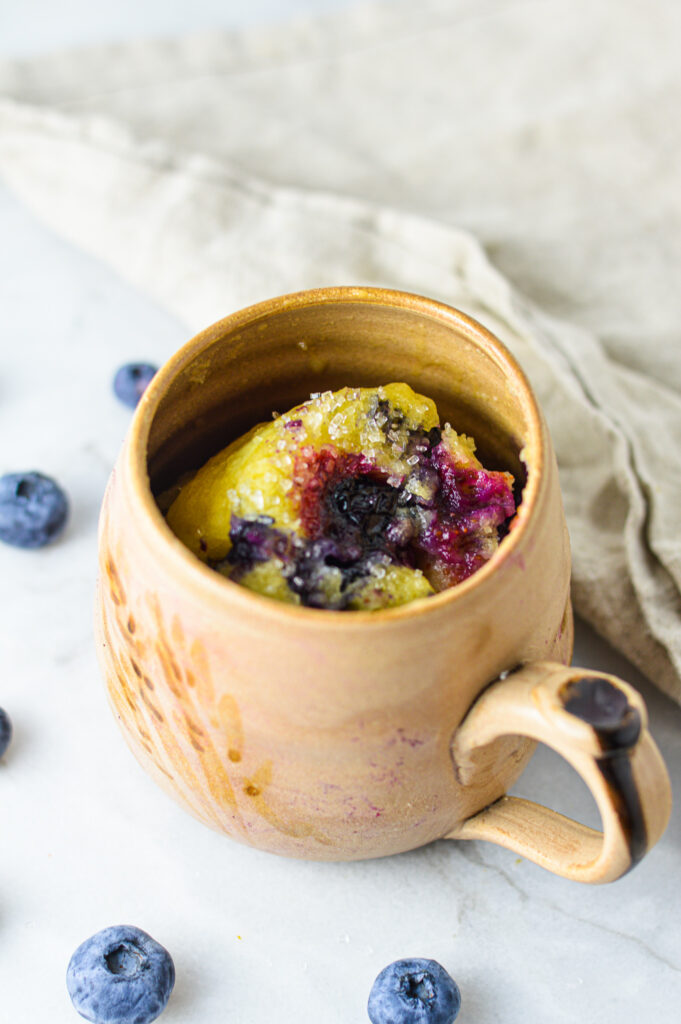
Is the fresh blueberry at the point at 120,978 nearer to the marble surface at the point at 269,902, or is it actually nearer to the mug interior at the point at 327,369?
the marble surface at the point at 269,902

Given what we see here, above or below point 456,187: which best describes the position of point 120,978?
below

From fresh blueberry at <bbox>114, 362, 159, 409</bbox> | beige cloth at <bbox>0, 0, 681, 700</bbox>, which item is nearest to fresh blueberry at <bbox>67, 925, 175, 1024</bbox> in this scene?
beige cloth at <bbox>0, 0, 681, 700</bbox>

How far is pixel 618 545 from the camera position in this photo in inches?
47.0

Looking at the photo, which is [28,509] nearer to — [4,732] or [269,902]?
[4,732]

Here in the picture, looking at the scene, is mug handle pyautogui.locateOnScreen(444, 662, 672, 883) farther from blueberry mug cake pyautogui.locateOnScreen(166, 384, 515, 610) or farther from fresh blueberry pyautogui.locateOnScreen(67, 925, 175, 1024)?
fresh blueberry pyautogui.locateOnScreen(67, 925, 175, 1024)

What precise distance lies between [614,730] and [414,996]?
0.40 meters

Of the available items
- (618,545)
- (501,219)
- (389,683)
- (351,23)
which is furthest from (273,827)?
(351,23)

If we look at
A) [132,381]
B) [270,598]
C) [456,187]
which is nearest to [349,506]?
[270,598]

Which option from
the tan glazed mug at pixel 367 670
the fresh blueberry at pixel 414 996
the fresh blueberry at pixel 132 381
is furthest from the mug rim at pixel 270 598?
the fresh blueberry at pixel 132 381

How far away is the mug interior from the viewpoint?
899 mm

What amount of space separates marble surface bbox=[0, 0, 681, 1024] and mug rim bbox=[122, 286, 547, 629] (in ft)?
1.26

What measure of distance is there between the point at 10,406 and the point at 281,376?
0.56 metres

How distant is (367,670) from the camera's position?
72 centimetres

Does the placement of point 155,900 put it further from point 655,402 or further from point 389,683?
point 655,402
